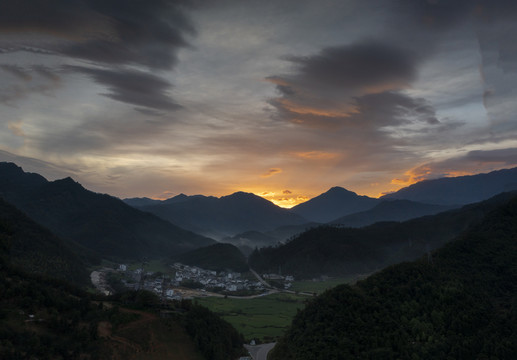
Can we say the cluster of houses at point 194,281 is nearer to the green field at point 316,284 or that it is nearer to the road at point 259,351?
the green field at point 316,284

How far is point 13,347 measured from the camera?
35375 millimetres

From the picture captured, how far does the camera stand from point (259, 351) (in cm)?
6888

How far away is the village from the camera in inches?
5433

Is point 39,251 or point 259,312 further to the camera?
point 39,251

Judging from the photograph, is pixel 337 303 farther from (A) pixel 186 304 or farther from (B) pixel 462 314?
(A) pixel 186 304

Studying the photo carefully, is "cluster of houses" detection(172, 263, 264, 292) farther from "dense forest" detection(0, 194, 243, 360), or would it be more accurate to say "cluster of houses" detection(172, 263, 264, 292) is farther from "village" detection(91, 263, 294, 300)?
"dense forest" detection(0, 194, 243, 360)

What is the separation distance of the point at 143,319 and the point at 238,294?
9763cm

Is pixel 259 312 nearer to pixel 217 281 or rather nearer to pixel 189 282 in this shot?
pixel 189 282

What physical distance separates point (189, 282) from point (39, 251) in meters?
62.5

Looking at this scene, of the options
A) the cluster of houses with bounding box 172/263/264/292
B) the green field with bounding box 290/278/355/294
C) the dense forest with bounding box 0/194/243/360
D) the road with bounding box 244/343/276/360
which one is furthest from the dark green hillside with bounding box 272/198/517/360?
the cluster of houses with bounding box 172/263/264/292

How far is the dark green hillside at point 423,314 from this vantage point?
148ft

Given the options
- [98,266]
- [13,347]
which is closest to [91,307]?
[13,347]

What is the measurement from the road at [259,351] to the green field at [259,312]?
5.66 m

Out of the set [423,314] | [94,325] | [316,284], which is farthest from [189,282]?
[423,314]
